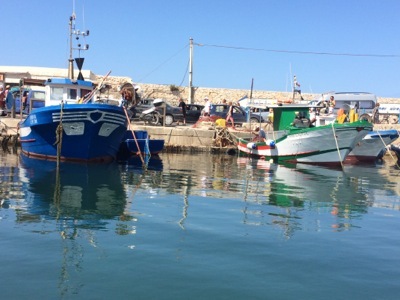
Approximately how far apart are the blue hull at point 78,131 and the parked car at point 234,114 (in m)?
9.98

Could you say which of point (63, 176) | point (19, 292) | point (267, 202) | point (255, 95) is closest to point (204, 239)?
point (19, 292)

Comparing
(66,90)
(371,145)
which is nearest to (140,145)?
(66,90)

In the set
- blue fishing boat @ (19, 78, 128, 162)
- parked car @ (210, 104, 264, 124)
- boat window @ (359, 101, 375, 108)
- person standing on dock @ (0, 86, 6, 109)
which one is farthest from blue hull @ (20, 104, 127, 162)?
boat window @ (359, 101, 375, 108)

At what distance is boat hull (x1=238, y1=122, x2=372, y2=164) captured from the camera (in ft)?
57.3

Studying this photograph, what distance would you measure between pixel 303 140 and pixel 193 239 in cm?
1303

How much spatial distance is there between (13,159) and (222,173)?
7.35 metres

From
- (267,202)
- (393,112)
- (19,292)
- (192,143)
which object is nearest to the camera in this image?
(19,292)

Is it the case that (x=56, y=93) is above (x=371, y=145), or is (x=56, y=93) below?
above

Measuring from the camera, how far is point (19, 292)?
4.35m

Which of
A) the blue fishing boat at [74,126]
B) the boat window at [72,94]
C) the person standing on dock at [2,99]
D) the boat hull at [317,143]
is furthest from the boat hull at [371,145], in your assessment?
the person standing on dock at [2,99]

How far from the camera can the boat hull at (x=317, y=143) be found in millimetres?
17453

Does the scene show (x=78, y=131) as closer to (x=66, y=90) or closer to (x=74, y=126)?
(x=74, y=126)

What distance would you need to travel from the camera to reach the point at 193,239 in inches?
248

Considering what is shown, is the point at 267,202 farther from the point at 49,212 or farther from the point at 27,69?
the point at 27,69
